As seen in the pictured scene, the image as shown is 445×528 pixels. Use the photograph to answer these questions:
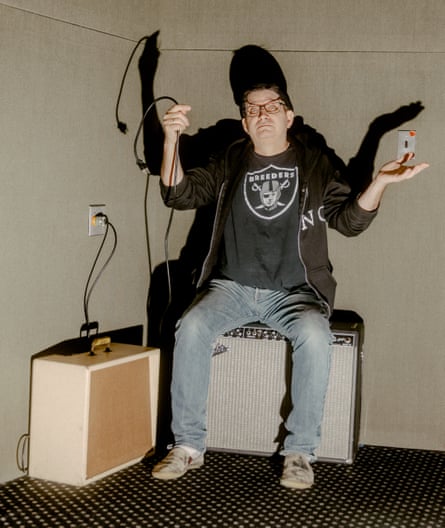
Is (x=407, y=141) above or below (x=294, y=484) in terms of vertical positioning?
above

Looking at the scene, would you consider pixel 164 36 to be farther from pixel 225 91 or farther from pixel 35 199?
pixel 35 199

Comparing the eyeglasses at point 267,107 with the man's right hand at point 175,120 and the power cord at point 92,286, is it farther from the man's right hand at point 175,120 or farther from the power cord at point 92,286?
the power cord at point 92,286

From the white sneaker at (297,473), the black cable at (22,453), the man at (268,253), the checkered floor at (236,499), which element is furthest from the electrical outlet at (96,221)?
the white sneaker at (297,473)

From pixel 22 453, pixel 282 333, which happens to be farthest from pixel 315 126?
pixel 22 453

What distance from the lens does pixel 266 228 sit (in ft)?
9.29

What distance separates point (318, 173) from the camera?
285cm

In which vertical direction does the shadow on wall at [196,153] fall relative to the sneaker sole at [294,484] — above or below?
above

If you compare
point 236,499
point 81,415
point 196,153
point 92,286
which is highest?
point 196,153

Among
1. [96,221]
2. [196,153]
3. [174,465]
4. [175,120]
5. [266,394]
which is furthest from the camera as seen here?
[196,153]

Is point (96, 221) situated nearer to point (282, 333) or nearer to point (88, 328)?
point (88, 328)

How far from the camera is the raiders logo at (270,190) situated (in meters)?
2.83

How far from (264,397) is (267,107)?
115 cm

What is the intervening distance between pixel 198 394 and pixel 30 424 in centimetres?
62

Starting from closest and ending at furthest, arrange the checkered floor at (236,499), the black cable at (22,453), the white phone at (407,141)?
1. the checkered floor at (236,499)
2. the black cable at (22,453)
3. the white phone at (407,141)
